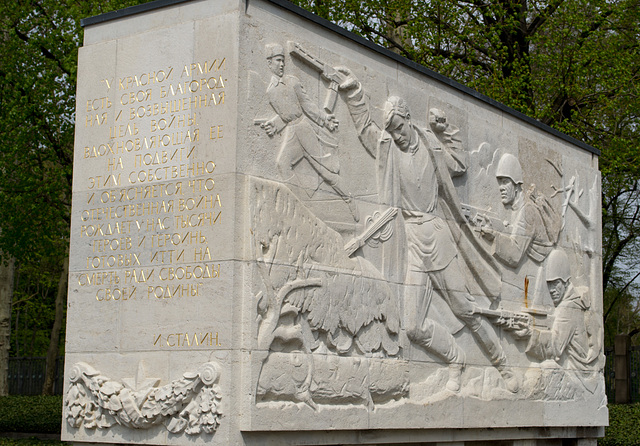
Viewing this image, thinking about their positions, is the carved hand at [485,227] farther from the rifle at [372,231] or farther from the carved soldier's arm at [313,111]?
the carved soldier's arm at [313,111]

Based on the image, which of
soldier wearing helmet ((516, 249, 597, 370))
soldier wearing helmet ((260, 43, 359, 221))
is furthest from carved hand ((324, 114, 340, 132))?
soldier wearing helmet ((516, 249, 597, 370))

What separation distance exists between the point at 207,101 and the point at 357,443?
3.63 meters

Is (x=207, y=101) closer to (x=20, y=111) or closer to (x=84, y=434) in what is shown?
(x=84, y=434)

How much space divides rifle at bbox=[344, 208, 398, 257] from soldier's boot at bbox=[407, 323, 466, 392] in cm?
119

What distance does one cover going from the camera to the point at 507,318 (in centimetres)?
1162

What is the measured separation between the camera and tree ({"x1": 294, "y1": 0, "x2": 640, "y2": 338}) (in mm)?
20281

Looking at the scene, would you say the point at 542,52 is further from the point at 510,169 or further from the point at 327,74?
the point at 327,74

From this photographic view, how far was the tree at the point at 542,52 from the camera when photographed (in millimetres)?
20281

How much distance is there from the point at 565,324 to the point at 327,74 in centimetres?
582

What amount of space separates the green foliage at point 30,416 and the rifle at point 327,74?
10356mm

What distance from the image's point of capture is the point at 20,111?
17.2 m

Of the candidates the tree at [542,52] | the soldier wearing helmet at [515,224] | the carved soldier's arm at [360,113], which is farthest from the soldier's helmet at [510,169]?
the tree at [542,52]

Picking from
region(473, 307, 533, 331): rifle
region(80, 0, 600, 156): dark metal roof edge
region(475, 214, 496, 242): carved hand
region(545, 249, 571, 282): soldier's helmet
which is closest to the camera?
region(80, 0, 600, 156): dark metal roof edge

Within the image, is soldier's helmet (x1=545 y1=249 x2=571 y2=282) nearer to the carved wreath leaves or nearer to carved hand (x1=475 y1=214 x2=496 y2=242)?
carved hand (x1=475 y1=214 x2=496 y2=242)
